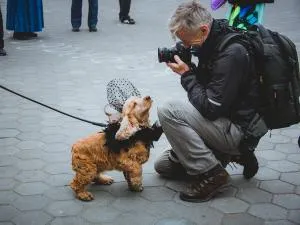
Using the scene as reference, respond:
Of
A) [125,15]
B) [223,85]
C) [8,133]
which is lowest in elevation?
[8,133]

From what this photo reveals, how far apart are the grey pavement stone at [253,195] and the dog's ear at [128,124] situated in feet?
→ 3.26

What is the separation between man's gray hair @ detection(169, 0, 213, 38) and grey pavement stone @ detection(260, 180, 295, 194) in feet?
4.54

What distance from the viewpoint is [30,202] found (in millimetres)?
3504

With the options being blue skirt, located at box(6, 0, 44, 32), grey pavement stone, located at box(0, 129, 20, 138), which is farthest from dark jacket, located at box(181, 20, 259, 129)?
blue skirt, located at box(6, 0, 44, 32)

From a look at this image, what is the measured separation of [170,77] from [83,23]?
4807mm

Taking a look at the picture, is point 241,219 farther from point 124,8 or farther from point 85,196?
point 124,8

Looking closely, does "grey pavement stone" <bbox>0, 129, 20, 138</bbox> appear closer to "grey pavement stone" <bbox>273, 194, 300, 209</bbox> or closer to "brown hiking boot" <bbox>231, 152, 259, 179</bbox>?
"brown hiking boot" <bbox>231, 152, 259, 179</bbox>

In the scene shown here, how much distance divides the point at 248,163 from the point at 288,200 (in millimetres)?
430

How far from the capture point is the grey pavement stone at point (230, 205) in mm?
3391

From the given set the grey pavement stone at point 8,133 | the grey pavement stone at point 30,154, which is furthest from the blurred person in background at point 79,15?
the grey pavement stone at point 30,154

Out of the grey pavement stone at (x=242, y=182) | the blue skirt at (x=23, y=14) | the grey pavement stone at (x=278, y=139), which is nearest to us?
the grey pavement stone at (x=242, y=182)

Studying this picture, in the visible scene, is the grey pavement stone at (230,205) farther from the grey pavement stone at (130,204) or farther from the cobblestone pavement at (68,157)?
the grey pavement stone at (130,204)

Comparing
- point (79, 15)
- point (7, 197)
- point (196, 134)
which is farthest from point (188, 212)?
point (79, 15)

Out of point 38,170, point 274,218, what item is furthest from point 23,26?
point 274,218
